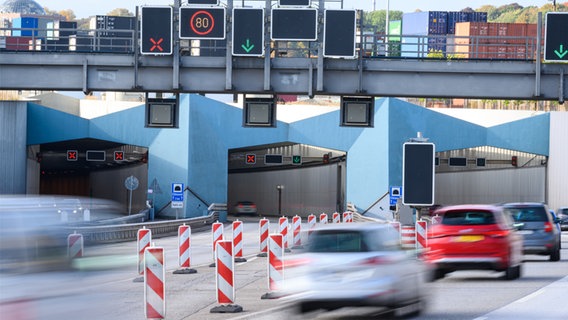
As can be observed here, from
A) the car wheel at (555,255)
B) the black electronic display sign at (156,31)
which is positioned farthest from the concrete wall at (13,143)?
the car wheel at (555,255)

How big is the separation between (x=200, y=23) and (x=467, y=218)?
12226 mm

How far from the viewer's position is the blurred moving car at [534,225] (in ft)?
92.6

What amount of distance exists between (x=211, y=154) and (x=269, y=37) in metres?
42.2

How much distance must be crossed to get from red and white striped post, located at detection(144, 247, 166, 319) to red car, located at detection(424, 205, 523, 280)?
863cm

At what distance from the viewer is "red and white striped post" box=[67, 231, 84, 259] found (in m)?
9.02

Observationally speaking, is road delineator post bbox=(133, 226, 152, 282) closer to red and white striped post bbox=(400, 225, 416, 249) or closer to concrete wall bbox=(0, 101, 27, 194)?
red and white striped post bbox=(400, 225, 416, 249)

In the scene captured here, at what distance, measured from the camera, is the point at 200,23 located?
31391 millimetres

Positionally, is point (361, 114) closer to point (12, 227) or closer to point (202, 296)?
point (202, 296)

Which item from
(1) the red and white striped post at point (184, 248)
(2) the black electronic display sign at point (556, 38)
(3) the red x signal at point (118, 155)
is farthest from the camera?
(3) the red x signal at point (118, 155)

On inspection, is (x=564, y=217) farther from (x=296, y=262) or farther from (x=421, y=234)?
(x=296, y=262)

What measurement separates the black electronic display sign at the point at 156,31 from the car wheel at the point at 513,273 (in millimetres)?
12585

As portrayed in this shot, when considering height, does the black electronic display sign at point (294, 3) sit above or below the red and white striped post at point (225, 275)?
above

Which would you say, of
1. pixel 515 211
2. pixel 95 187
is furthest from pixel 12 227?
pixel 95 187

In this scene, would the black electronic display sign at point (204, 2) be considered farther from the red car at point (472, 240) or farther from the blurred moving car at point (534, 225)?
the red car at point (472, 240)
